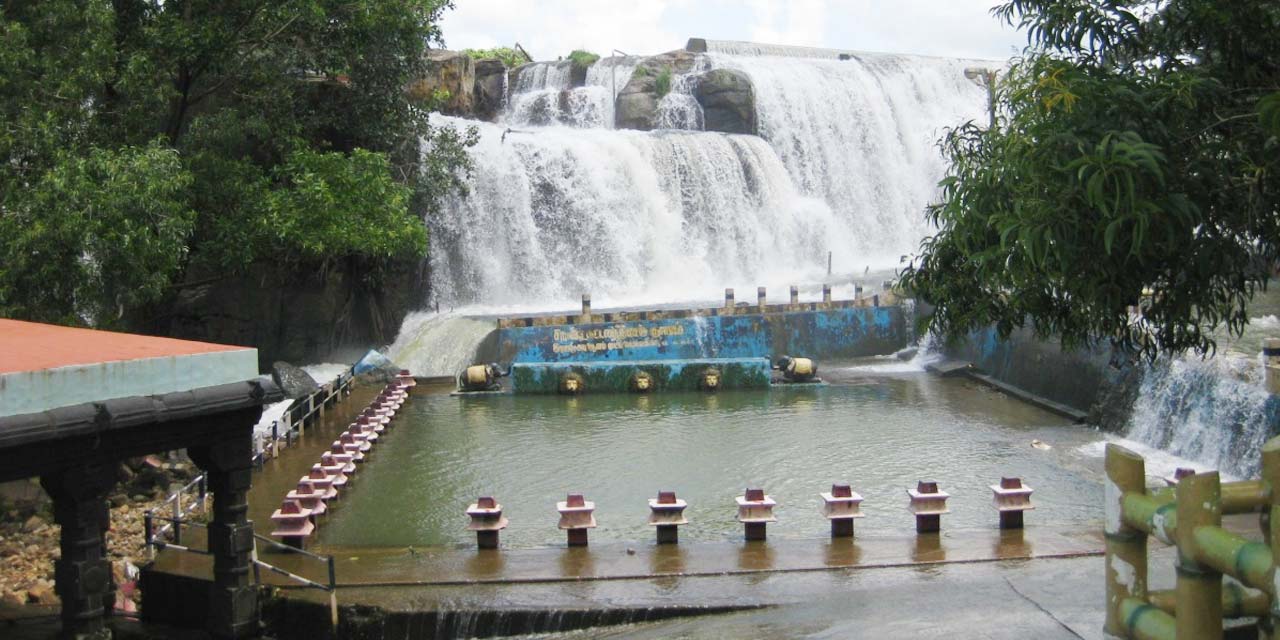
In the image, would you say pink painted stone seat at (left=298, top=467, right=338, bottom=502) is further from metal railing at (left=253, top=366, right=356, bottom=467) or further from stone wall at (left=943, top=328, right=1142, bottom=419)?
stone wall at (left=943, top=328, right=1142, bottom=419)

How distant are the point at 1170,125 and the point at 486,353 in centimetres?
2071

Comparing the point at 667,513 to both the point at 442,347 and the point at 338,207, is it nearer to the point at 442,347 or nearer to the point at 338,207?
the point at 338,207

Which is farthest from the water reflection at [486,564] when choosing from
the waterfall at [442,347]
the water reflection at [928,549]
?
the waterfall at [442,347]

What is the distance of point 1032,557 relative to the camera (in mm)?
11320

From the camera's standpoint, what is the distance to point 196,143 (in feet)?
72.9

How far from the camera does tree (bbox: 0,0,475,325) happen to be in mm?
17297

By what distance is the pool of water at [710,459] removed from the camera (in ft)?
45.8

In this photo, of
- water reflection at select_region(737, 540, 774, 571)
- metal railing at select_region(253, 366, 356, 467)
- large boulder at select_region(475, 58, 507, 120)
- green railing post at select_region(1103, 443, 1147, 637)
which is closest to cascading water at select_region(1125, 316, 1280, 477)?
water reflection at select_region(737, 540, 774, 571)

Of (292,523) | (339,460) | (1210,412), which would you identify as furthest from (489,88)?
(292,523)

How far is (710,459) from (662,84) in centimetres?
2738

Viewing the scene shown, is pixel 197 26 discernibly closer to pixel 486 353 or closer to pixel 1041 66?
pixel 486 353

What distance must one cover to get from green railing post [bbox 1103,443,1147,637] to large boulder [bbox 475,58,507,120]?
121ft

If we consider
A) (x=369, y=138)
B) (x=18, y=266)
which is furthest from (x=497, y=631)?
(x=369, y=138)

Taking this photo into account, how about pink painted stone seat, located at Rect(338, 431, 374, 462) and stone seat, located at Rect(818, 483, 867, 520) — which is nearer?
stone seat, located at Rect(818, 483, 867, 520)
